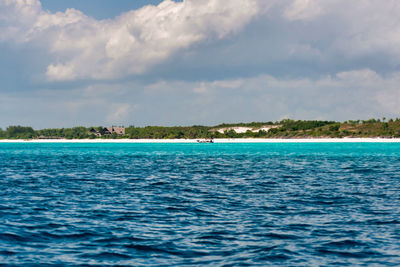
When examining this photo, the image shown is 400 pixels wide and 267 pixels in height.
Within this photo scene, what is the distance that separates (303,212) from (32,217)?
14243 millimetres

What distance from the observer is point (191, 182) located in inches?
1566

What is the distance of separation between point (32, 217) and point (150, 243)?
8875 mm

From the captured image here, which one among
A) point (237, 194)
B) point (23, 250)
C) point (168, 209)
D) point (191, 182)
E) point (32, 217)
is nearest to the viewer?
point (23, 250)

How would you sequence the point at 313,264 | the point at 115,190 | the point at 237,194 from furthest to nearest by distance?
the point at 115,190 < the point at 237,194 < the point at 313,264

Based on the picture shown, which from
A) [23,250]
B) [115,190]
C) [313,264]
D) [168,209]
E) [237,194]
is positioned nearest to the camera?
[313,264]

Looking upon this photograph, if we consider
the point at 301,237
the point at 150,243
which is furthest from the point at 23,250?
the point at 301,237

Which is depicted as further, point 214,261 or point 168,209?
point 168,209

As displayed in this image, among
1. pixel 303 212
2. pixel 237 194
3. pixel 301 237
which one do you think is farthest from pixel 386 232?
pixel 237 194

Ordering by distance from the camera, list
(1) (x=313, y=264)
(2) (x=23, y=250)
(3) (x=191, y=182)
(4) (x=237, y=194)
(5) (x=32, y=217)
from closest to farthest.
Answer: (1) (x=313, y=264) → (2) (x=23, y=250) → (5) (x=32, y=217) → (4) (x=237, y=194) → (3) (x=191, y=182)

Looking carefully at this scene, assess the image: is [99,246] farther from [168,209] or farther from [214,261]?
[168,209]

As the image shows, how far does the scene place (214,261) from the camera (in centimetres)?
1434

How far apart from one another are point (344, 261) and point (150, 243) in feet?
23.4

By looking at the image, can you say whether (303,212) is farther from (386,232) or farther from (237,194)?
(237,194)

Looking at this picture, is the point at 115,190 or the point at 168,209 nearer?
the point at 168,209
